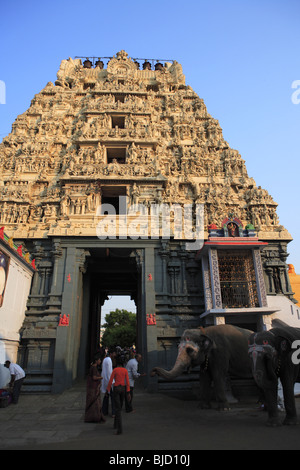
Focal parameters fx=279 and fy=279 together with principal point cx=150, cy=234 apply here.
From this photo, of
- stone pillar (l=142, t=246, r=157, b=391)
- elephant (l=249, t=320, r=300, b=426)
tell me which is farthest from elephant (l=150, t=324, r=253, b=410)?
stone pillar (l=142, t=246, r=157, b=391)

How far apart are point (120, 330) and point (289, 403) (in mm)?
44159

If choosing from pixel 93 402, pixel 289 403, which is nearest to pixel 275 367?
pixel 289 403

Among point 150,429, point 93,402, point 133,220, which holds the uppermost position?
point 133,220

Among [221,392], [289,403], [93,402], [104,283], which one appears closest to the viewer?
[289,403]

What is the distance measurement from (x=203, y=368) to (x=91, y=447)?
4.67m

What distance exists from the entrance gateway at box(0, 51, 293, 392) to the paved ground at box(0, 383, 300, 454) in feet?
9.13

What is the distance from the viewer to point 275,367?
661 cm

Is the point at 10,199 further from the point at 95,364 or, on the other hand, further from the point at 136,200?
the point at 95,364

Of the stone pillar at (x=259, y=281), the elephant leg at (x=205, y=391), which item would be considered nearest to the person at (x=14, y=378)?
the elephant leg at (x=205, y=391)

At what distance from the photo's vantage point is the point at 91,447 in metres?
4.95

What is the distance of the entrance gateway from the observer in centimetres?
1188

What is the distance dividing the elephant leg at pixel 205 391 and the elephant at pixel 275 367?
2.27 meters

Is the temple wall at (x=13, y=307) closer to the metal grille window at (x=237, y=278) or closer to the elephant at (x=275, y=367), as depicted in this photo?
the metal grille window at (x=237, y=278)

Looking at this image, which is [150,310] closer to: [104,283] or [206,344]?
[206,344]
